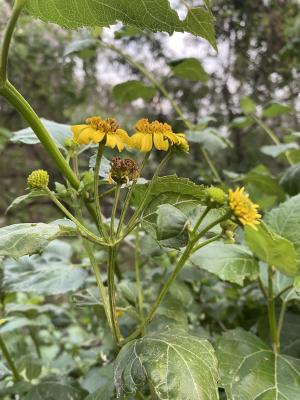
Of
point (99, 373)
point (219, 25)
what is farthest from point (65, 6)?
point (219, 25)

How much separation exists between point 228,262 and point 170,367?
0.27 metres

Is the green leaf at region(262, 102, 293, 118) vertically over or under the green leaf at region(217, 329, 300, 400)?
over

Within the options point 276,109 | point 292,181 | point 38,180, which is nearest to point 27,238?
point 38,180

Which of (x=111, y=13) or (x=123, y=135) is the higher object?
(x=111, y=13)

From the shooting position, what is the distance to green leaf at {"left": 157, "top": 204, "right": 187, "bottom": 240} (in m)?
0.46

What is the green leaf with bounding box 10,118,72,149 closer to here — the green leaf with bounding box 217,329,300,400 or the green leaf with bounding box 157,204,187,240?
the green leaf with bounding box 157,204,187,240

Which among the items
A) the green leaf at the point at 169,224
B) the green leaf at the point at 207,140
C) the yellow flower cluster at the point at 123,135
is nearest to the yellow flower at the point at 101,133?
the yellow flower cluster at the point at 123,135

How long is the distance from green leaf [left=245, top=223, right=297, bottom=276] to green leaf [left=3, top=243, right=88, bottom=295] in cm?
37

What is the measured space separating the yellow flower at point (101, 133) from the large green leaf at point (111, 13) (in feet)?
0.35

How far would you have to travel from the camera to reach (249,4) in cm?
268

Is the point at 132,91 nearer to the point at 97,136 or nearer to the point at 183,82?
the point at 97,136

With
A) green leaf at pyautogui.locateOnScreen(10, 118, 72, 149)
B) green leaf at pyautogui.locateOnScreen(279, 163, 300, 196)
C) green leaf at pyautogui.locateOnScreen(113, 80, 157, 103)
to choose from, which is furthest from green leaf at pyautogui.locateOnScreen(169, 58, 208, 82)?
green leaf at pyautogui.locateOnScreen(10, 118, 72, 149)

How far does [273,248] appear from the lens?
1.90 ft

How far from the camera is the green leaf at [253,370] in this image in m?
0.57
